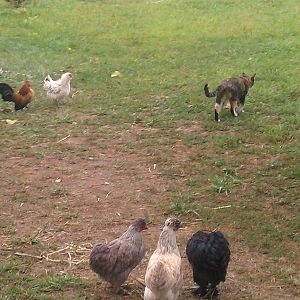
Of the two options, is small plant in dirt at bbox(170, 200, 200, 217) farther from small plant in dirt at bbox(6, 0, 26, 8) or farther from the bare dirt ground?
small plant in dirt at bbox(6, 0, 26, 8)

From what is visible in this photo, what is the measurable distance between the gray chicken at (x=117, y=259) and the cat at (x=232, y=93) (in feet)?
15.0

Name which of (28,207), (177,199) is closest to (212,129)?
(177,199)

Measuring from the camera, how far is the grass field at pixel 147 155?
5496 millimetres

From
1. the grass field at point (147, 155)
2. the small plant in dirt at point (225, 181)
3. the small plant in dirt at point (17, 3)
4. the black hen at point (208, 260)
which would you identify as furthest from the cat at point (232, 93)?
the small plant in dirt at point (17, 3)

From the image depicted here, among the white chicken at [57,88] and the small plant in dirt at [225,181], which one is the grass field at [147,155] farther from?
the white chicken at [57,88]

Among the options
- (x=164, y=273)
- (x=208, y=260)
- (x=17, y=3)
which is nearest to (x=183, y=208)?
(x=208, y=260)

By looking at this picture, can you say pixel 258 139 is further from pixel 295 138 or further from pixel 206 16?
pixel 206 16

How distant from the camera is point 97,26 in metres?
16.9

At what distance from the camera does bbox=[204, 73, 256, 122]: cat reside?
30.0 ft

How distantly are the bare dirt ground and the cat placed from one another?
4.09 feet

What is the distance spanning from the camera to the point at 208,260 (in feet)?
15.6

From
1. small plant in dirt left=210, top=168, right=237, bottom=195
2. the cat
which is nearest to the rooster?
small plant in dirt left=210, top=168, right=237, bottom=195

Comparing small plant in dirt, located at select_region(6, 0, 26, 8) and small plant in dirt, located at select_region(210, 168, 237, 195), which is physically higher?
small plant in dirt, located at select_region(6, 0, 26, 8)

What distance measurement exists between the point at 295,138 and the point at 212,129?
48.7 inches
